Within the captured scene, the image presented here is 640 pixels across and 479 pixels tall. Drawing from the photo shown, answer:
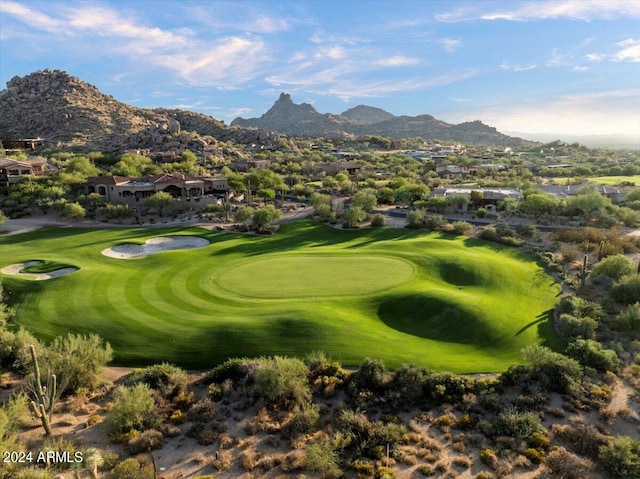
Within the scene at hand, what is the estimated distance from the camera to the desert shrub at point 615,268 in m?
37.9

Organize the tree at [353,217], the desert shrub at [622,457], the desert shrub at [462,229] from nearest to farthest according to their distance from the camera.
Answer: the desert shrub at [622,457] → the desert shrub at [462,229] → the tree at [353,217]

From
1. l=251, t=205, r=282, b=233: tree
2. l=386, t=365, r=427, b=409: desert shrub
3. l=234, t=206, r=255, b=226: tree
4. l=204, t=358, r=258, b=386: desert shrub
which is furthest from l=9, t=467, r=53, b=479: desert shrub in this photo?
l=234, t=206, r=255, b=226: tree

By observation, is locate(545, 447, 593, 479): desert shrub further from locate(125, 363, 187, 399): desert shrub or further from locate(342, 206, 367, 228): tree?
locate(342, 206, 367, 228): tree

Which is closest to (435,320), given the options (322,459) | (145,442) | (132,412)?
(322,459)

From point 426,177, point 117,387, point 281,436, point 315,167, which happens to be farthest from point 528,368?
point 315,167

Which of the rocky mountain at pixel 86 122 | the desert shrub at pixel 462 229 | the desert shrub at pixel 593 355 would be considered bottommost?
the desert shrub at pixel 593 355

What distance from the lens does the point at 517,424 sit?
1966 centimetres

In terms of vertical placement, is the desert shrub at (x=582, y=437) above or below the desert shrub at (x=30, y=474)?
below

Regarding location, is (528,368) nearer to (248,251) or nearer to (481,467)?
(481,467)

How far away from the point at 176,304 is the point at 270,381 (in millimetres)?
13260

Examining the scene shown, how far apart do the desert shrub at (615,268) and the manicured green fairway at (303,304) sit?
5.14 m

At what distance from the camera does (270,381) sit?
2164cm

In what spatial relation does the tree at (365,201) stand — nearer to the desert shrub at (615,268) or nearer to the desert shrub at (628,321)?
the desert shrub at (615,268)

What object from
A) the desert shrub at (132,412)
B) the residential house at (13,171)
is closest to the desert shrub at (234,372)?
the desert shrub at (132,412)
